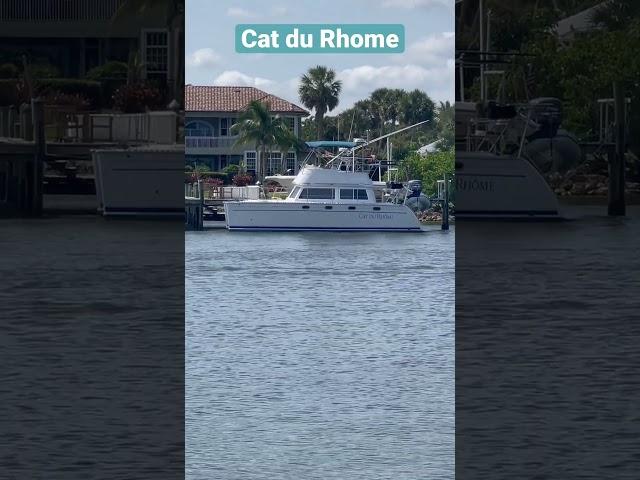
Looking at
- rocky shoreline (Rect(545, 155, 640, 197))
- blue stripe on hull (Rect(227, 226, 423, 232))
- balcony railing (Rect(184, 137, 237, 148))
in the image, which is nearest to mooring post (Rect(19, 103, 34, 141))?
balcony railing (Rect(184, 137, 237, 148))

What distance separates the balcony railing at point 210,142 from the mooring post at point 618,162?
22.2ft

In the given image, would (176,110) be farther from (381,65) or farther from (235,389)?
(235,389)

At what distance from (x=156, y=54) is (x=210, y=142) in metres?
6.07

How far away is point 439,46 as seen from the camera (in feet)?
113

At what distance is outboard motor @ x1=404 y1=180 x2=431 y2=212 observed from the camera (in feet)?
89.4

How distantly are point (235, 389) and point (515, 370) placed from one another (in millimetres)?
2099

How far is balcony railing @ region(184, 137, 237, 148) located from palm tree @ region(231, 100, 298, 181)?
1.49ft

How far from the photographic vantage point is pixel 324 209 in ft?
92.0

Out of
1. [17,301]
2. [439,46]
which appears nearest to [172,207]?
[439,46]

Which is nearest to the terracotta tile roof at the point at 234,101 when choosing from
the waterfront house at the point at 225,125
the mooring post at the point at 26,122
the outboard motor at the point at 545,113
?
the waterfront house at the point at 225,125

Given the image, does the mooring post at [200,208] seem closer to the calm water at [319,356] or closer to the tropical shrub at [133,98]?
the calm water at [319,356]

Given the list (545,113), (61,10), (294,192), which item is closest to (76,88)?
(61,10)

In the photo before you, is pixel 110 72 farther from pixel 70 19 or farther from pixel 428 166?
pixel 428 166

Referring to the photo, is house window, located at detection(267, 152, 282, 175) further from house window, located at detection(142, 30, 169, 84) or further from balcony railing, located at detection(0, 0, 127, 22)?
balcony railing, located at detection(0, 0, 127, 22)
